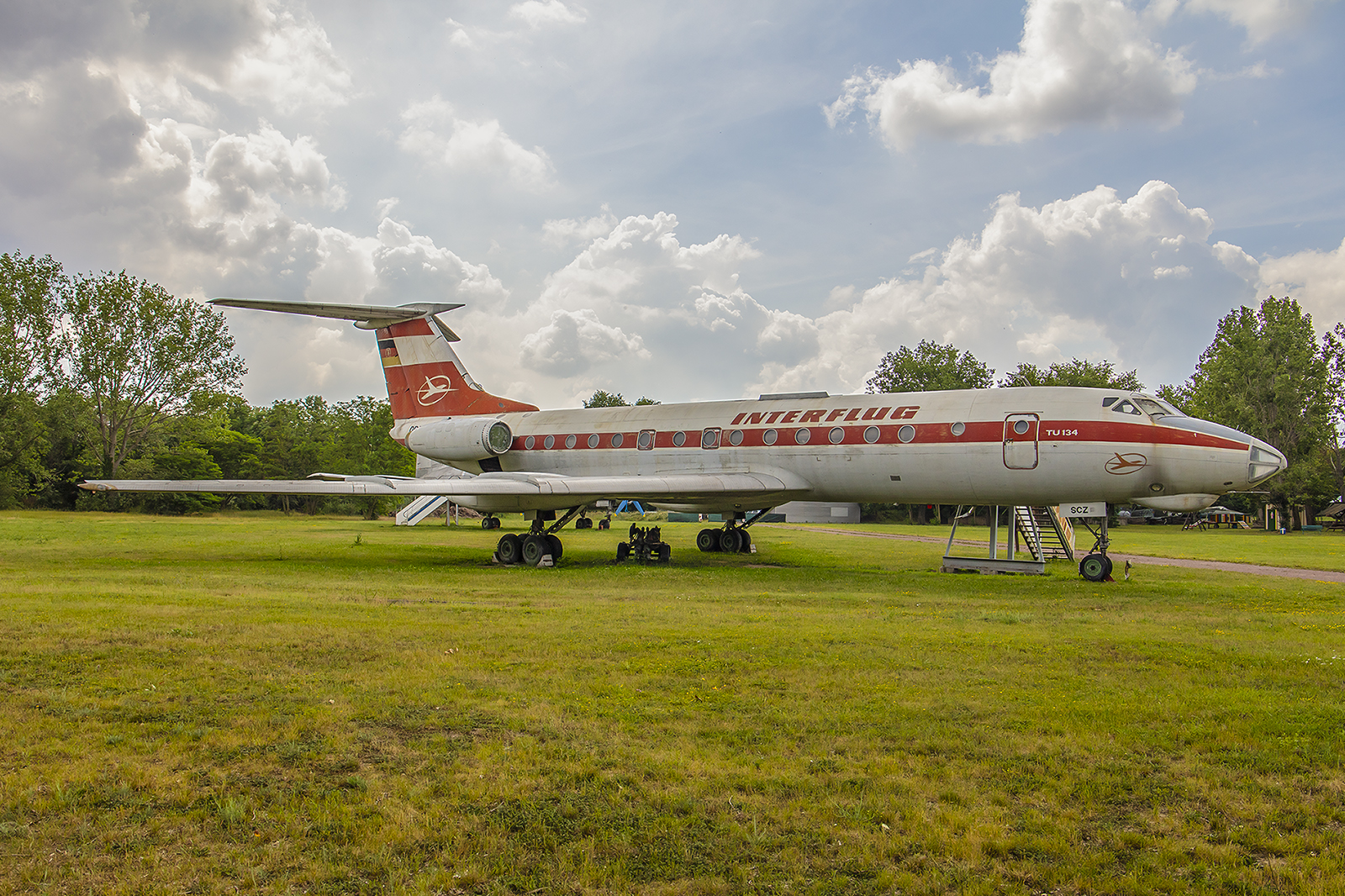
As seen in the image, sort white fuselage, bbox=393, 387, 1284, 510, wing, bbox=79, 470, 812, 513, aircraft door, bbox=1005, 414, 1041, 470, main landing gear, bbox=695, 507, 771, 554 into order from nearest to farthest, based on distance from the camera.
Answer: white fuselage, bbox=393, 387, 1284, 510 < aircraft door, bbox=1005, 414, 1041, 470 < wing, bbox=79, 470, 812, 513 < main landing gear, bbox=695, 507, 771, 554

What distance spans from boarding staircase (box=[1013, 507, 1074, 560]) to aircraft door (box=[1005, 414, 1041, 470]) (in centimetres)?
315

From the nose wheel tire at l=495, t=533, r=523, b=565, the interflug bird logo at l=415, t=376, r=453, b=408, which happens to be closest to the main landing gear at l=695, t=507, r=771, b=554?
the nose wheel tire at l=495, t=533, r=523, b=565

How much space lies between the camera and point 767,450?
19.3m

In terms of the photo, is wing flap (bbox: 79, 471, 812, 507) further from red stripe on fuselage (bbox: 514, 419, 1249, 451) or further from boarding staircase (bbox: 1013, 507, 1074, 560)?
boarding staircase (bbox: 1013, 507, 1074, 560)

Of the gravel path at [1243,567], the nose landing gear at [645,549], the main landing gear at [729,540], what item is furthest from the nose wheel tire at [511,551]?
the gravel path at [1243,567]

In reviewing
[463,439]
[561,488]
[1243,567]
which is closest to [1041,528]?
[1243,567]

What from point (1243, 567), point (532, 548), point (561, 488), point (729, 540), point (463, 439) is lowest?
point (1243, 567)

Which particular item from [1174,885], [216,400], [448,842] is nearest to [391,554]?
[448,842]

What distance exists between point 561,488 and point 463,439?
469 cm

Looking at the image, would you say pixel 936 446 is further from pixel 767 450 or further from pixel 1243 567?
pixel 1243 567

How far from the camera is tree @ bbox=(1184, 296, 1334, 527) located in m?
57.3

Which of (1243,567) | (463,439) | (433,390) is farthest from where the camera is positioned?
(433,390)

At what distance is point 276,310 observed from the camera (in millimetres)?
20281

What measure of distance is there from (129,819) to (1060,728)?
5.44m
